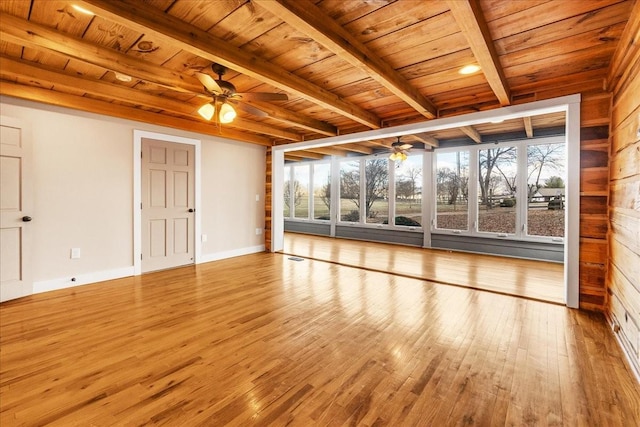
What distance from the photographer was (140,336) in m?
2.55

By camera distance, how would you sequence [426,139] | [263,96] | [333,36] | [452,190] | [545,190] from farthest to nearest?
[452,190], [426,139], [545,190], [263,96], [333,36]

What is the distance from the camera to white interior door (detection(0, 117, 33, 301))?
3.29 metres

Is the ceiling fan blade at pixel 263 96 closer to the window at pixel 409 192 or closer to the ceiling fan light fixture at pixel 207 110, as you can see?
the ceiling fan light fixture at pixel 207 110

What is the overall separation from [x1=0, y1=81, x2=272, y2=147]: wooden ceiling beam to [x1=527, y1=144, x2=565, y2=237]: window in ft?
19.5

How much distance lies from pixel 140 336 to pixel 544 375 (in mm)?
3213

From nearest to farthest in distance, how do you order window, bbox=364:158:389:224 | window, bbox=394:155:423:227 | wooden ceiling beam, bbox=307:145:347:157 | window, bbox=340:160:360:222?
window, bbox=394:155:423:227 < wooden ceiling beam, bbox=307:145:347:157 < window, bbox=364:158:389:224 < window, bbox=340:160:360:222

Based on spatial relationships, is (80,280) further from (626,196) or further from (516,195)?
(516,195)

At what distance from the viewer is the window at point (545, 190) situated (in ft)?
18.3

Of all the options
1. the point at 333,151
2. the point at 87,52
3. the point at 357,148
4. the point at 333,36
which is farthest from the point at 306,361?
the point at 333,151

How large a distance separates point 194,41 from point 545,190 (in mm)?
6537

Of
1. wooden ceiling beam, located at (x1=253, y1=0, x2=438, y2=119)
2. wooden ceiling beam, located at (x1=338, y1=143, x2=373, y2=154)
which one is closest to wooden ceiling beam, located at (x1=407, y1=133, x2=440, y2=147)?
wooden ceiling beam, located at (x1=338, y1=143, x2=373, y2=154)

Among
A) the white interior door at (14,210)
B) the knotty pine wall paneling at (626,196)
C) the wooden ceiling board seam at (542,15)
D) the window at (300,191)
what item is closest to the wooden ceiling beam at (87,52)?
the white interior door at (14,210)

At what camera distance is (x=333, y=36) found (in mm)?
2143

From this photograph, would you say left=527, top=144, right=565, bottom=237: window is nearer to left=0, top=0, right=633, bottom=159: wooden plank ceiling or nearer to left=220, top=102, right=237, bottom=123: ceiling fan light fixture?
left=0, top=0, right=633, bottom=159: wooden plank ceiling
